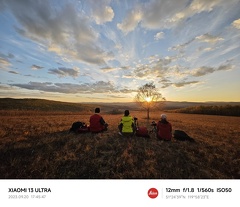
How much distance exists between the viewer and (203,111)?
51844 millimetres

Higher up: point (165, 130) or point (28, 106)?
point (28, 106)

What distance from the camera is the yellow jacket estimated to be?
9.30 meters

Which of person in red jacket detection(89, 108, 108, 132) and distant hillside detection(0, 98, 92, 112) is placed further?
distant hillside detection(0, 98, 92, 112)

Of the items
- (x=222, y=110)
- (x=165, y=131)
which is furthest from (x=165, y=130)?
(x=222, y=110)

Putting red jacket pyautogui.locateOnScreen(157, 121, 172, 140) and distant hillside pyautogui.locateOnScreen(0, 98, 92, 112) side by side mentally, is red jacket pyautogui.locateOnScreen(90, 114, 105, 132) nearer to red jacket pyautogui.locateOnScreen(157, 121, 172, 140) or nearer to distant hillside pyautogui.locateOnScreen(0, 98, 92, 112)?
red jacket pyautogui.locateOnScreen(157, 121, 172, 140)

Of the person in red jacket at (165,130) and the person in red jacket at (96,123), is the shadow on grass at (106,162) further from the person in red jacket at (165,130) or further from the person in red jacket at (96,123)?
the person in red jacket at (96,123)

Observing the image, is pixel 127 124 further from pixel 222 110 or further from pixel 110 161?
pixel 222 110

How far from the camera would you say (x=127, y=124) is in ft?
30.9

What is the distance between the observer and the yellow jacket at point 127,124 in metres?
9.30
